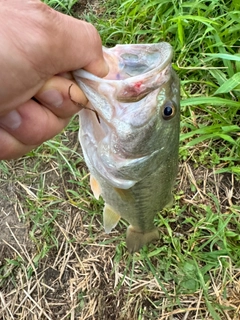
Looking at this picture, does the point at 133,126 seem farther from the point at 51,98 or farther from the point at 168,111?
the point at 51,98

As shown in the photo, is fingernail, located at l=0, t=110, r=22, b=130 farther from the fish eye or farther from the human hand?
the fish eye

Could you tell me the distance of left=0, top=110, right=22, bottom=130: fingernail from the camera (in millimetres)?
1452

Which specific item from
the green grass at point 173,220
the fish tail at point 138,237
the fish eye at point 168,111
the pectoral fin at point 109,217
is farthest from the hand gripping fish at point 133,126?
the green grass at point 173,220

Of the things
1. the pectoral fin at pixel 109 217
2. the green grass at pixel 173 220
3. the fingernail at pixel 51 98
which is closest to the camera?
the fingernail at pixel 51 98

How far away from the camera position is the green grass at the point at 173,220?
2.62m

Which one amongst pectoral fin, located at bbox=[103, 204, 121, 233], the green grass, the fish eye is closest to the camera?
the fish eye

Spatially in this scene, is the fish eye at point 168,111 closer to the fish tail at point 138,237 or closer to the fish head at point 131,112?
the fish head at point 131,112

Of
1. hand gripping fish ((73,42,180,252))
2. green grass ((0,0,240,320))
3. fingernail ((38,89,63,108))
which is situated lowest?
green grass ((0,0,240,320))

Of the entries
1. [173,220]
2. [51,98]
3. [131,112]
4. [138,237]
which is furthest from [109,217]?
[51,98]

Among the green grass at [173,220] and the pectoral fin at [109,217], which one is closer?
the pectoral fin at [109,217]

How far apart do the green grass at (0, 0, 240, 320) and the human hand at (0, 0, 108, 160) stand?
132 cm

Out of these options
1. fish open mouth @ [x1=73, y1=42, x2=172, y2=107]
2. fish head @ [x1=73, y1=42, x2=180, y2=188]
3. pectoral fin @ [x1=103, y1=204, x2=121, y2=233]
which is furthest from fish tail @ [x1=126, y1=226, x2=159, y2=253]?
fish open mouth @ [x1=73, y1=42, x2=172, y2=107]

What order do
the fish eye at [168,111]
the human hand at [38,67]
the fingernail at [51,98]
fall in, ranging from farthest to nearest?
the fish eye at [168,111] → the fingernail at [51,98] → the human hand at [38,67]

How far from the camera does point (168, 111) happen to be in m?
1.60
